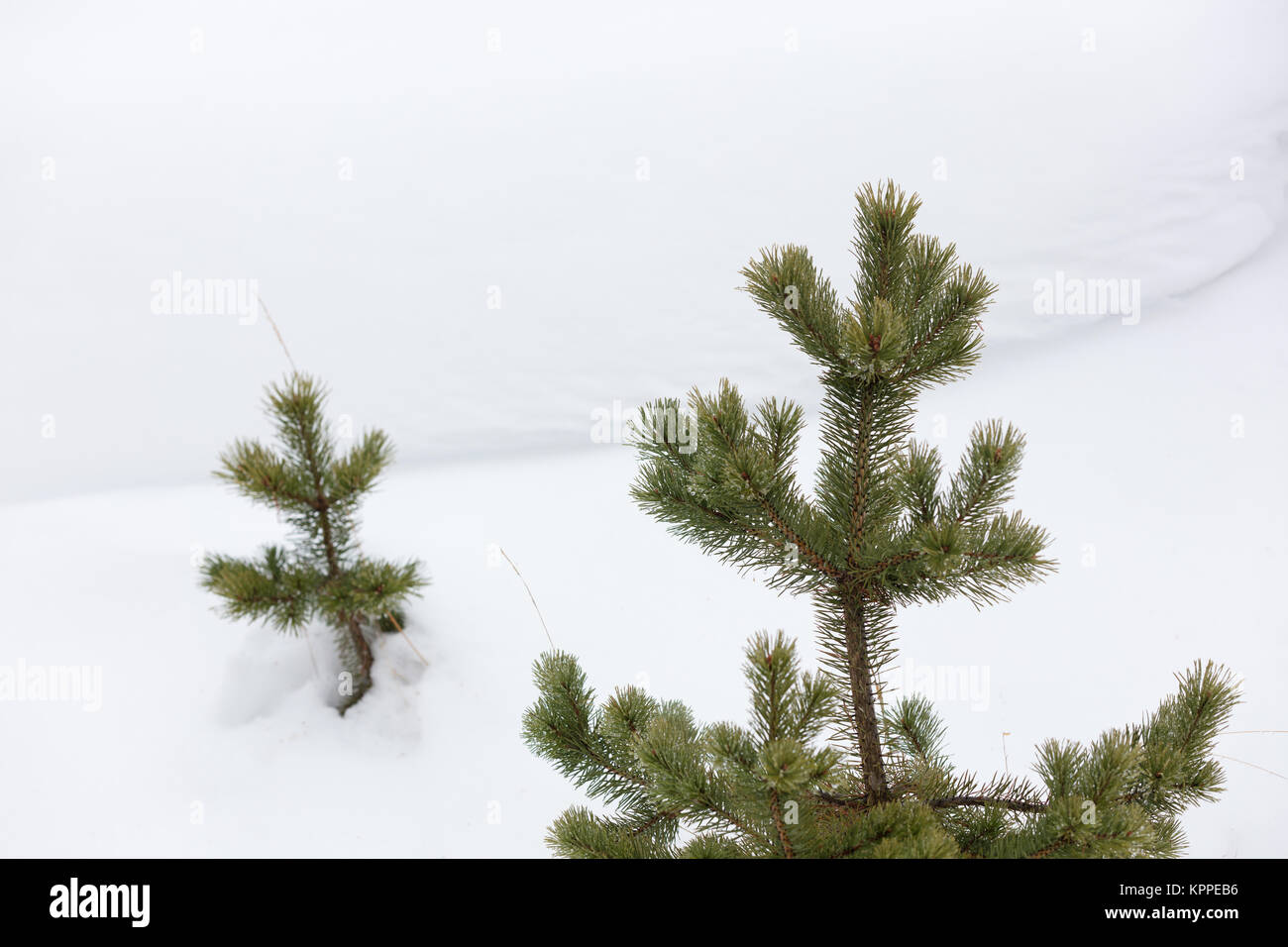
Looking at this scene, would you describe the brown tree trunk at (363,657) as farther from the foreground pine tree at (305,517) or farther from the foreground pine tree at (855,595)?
the foreground pine tree at (855,595)

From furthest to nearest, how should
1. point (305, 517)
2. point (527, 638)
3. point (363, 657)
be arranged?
point (527, 638) < point (363, 657) < point (305, 517)

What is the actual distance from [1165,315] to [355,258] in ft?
15.8

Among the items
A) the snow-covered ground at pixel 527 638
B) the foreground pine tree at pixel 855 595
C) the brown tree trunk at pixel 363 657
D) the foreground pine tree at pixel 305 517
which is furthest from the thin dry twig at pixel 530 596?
the foreground pine tree at pixel 855 595

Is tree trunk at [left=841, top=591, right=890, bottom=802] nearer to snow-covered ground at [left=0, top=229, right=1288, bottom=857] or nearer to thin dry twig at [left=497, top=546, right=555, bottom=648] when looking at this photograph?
snow-covered ground at [left=0, top=229, right=1288, bottom=857]

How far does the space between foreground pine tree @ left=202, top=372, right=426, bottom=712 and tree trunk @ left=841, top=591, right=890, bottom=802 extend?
4.21 feet

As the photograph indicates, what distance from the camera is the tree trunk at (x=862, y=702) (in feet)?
5.05

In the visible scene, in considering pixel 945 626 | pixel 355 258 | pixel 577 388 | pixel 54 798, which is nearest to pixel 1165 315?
A: pixel 945 626

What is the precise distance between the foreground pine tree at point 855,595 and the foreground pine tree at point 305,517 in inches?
34.5

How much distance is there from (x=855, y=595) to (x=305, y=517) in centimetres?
158

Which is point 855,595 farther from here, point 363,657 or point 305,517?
point 363,657

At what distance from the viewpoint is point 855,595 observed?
5.02 ft

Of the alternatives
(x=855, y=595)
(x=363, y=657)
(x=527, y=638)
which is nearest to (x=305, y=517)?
(x=363, y=657)

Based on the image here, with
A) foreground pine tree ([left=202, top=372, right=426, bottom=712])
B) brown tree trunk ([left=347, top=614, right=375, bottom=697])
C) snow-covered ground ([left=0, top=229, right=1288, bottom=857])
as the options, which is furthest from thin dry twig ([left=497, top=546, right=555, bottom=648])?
foreground pine tree ([left=202, top=372, right=426, bottom=712])

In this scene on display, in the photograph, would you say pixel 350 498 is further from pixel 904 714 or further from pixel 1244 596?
pixel 1244 596
